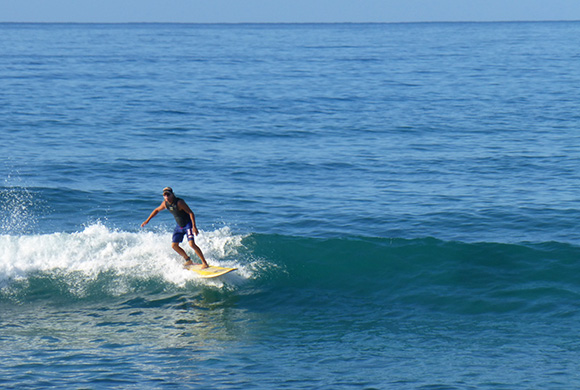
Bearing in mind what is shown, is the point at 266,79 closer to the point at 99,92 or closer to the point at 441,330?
the point at 99,92

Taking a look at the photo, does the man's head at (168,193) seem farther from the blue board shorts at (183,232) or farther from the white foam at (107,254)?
the white foam at (107,254)

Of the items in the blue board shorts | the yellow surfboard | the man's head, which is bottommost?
the yellow surfboard

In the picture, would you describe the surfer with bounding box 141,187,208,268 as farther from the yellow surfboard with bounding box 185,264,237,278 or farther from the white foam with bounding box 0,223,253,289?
the white foam with bounding box 0,223,253,289

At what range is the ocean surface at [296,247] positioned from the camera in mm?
13875

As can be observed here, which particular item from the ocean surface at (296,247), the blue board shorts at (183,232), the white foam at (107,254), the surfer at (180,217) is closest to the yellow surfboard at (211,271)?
the surfer at (180,217)

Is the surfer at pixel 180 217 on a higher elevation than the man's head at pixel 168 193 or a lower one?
lower

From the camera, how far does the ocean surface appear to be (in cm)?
1388

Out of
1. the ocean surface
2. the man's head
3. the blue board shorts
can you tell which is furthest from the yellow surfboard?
the man's head

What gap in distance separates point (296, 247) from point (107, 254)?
533 centimetres

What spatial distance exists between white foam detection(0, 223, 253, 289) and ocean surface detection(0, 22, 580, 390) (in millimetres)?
65

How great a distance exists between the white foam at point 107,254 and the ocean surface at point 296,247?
0.07 m

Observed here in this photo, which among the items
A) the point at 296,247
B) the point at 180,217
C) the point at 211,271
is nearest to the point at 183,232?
the point at 180,217

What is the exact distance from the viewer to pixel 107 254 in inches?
770

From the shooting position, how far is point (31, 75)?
63.2 m
